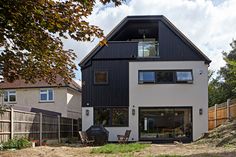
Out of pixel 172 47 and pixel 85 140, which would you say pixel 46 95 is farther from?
pixel 85 140

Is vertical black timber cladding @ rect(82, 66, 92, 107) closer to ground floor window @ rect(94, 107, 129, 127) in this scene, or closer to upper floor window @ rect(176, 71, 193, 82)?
ground floor window @ rect(94, 107, 129, 127)

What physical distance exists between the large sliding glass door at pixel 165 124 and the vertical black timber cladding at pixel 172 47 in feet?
11.6

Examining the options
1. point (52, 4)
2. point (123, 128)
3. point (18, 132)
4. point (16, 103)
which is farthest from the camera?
point (16, 103)

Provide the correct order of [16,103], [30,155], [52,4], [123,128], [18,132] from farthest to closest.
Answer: [16,103] → [123,128] → [18,132] → [30,155] → [52,4]

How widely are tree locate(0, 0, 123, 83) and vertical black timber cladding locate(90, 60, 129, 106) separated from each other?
20.9 metres

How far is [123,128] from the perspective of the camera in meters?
30.2

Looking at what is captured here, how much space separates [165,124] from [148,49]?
5.37 metres

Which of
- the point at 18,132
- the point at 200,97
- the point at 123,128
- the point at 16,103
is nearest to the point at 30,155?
the point at 18,132

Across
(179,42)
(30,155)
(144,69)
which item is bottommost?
(30,155)

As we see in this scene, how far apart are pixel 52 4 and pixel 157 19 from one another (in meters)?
24.7

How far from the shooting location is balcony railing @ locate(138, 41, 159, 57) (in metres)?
31.1

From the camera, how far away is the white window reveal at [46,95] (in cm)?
3962

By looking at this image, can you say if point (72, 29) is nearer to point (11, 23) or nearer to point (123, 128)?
→ point (11, 23)

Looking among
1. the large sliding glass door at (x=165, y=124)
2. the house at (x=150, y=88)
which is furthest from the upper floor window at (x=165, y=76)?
the large sliding glass door at (x=165, y=124)
